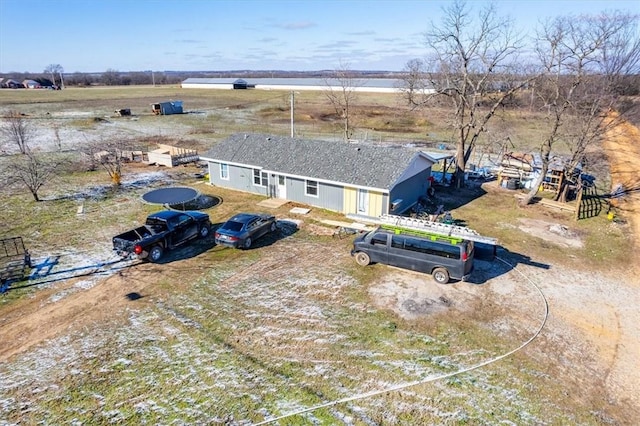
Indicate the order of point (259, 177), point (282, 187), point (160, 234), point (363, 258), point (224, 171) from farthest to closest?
point (224, 171)
point (259, 177)
point (282, 187)
point (160, 234)
point (363, 258)

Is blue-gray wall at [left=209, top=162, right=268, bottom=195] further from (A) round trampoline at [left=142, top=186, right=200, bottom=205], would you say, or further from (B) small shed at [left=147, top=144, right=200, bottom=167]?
(B) small shed at [left=147, top=144, right=200, bottom=167]

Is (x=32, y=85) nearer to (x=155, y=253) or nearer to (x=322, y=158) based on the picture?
(x=322, y=158)

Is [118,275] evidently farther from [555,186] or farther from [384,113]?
[384,113]

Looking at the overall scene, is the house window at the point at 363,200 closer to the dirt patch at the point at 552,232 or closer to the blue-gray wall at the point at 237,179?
the blue-gray wall at the point at 237,179

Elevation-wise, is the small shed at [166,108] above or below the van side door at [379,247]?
above

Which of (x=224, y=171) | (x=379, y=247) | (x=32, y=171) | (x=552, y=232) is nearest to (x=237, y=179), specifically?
(x=224, y=171)

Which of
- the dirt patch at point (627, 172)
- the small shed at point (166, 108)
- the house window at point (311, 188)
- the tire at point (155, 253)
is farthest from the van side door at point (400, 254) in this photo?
the small shed at point (166, 108)
